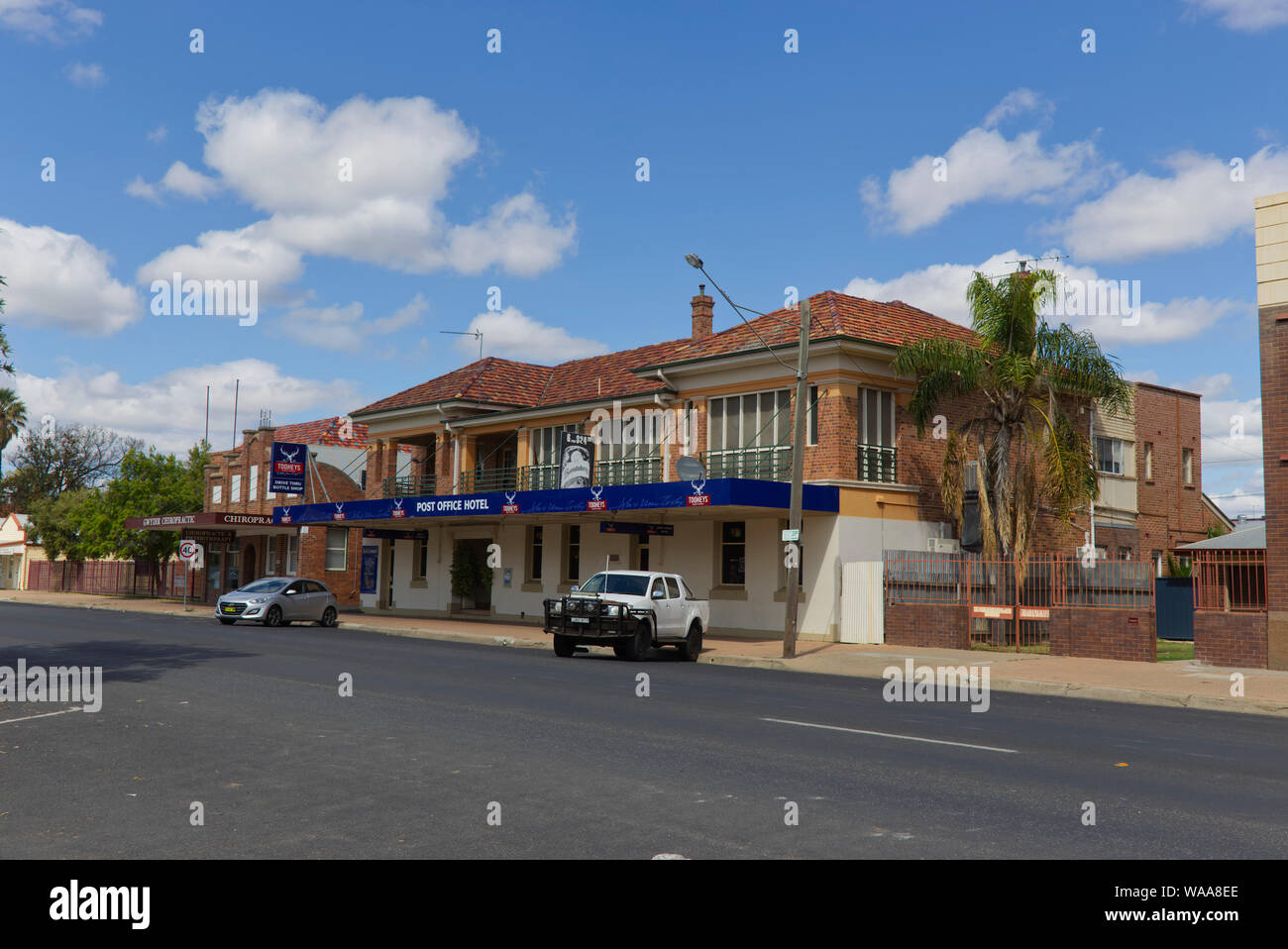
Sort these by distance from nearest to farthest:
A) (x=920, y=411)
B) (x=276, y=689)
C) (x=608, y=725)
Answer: (x=608, y=725) < (x=276, y=689) < (x=920, y=411)

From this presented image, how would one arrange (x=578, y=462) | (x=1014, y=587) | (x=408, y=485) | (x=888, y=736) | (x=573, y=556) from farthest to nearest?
(x=408, y=485)
(x=573, y=556)
(x=578, y=462)
(x=1014, y=587)
(x=888, y=736)

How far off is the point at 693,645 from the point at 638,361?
50.4ft

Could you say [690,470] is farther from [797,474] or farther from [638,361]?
[638,361]

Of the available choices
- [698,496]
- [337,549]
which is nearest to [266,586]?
[698,496]

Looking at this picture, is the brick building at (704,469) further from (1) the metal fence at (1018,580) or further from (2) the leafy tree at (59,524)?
(2) the leafy tree at (59,524)

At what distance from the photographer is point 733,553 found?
2972 cm

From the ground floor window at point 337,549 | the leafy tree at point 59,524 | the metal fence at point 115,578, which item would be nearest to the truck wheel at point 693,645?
the ground floor window at point 337,549

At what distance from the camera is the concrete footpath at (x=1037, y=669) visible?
16.2 meters

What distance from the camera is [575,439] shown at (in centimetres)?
3350

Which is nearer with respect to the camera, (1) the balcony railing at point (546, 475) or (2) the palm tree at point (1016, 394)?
(2) the palm tree at point (1016, 394)

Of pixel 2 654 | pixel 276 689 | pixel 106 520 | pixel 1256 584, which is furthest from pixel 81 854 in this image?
pixel 106 520

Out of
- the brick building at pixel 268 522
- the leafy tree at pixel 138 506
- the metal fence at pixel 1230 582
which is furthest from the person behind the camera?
the leafy tree at pixel 138 506
